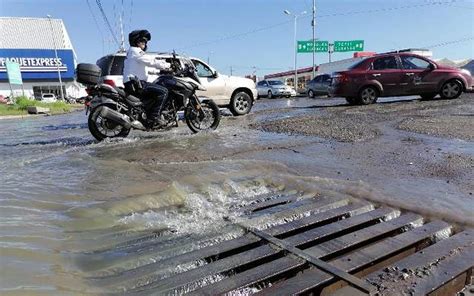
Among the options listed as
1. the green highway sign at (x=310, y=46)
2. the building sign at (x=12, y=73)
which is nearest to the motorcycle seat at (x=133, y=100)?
the building sign at (x=12, y=73)

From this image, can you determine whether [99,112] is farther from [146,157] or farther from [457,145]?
[457,145]

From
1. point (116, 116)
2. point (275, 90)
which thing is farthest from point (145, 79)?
point (275, 90)

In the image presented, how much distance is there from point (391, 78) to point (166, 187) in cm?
1058

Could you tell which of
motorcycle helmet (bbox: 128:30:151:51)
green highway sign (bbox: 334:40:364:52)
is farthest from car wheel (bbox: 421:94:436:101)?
green highway sign (bbox: 334:40:364:52)

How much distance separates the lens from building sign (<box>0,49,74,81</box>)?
2239 inches

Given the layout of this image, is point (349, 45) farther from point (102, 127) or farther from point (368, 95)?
point (102, 127)

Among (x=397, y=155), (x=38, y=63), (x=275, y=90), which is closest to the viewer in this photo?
(x=397, y=155)

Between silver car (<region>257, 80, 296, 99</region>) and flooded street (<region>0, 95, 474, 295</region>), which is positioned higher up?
flooded street (<region>0, 95, 474, 295</region>)

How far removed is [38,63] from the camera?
2265 inches

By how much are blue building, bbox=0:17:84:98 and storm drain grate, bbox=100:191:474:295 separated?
198 ft

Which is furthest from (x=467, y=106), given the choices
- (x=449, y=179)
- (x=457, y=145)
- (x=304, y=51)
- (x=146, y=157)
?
(x=304, y=51)

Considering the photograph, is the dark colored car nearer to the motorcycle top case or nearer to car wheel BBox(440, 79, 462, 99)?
car wheel BBox(440, 79, 462, 99)

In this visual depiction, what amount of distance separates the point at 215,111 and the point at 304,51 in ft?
139

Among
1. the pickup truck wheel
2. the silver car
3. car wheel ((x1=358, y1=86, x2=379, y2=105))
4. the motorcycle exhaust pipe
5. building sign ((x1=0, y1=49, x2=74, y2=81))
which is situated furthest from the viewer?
building sign ((x1=0, y1=49, x2=74, y2=81))
